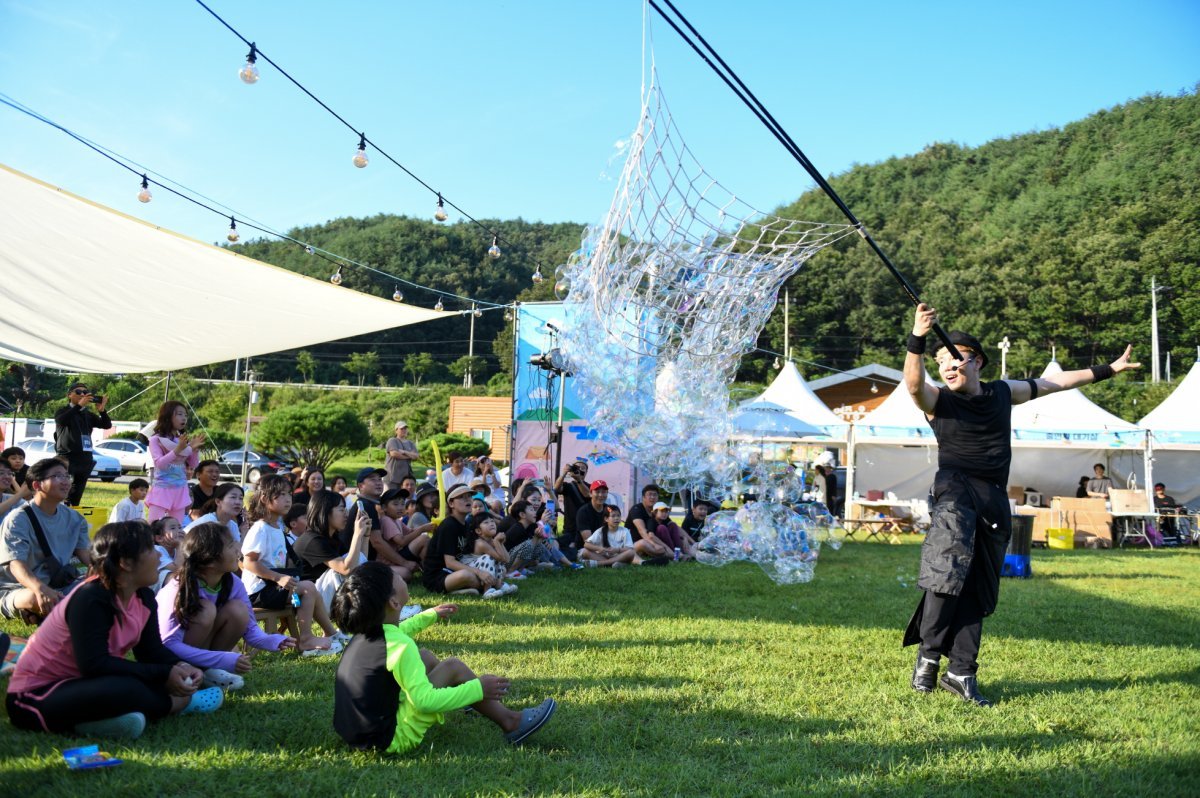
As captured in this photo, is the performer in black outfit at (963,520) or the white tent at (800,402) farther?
the white tent at (800,402)

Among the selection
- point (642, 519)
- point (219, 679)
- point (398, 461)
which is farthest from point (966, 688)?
point (398, 461)

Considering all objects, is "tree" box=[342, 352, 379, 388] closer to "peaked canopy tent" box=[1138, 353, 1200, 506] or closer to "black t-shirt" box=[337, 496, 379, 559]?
"peaked canopy tent" box=[1138, 353, 1200, 506]

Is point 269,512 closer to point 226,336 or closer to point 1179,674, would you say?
point 226,336

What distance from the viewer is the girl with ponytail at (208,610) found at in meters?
3.83

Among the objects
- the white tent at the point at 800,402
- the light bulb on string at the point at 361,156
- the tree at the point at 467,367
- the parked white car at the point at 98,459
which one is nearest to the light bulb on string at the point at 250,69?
the light bulb on string at the point at 361,156

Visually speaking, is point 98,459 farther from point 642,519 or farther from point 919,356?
point 919,356

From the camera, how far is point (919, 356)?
3.99 meters

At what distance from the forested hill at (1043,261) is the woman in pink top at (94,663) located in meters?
36.6

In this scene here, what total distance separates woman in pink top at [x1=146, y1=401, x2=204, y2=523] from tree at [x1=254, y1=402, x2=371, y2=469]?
789 inches

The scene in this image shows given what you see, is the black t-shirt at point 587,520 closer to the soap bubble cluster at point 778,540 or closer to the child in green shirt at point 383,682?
the soap bubble cluster at point 778,540

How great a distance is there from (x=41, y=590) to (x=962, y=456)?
4942 mm

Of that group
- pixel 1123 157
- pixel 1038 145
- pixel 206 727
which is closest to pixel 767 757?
pixel 206 727

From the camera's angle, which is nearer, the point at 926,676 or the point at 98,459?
the point at 926,676

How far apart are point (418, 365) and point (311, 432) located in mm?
32609
